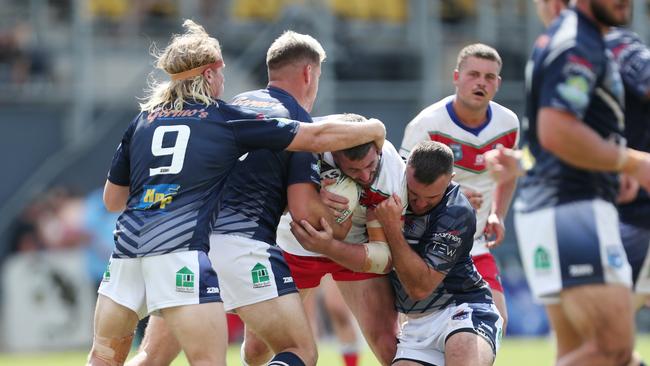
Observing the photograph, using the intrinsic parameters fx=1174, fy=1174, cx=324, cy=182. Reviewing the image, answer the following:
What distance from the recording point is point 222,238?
22.4 ft

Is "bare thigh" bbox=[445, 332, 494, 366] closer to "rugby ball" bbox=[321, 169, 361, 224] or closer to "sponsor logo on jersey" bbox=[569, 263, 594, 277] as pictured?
"rugby ball" bbox=[321, 169, 361, 224]

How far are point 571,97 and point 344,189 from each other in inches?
65.9

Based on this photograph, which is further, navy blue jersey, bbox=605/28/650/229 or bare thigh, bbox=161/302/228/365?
bare thigh, bbox=161/302/228/365

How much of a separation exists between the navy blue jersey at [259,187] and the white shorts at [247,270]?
0.06 m

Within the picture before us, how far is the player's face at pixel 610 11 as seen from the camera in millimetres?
5809

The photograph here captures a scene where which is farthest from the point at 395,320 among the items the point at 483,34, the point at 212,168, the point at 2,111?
the point at 483,34

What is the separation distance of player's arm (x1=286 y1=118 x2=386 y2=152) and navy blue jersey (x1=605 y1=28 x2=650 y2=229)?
1430mm

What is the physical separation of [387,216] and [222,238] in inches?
38.2

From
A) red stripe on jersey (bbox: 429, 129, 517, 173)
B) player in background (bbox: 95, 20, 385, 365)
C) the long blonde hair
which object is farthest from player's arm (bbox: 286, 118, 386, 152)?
red stripe on jersey (bbox: 429, 129, 517, 173)

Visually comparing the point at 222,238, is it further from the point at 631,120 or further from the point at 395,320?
the point at 631,120

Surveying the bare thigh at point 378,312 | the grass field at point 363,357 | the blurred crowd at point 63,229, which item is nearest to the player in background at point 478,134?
the bare thigh at point 378,312

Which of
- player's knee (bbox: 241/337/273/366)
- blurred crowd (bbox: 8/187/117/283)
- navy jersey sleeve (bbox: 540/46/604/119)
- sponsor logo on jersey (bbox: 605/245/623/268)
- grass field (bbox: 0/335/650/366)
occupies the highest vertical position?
navy jersey sleeve (bbox: 540/46/604/119)

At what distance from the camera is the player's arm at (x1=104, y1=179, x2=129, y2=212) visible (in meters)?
7.05

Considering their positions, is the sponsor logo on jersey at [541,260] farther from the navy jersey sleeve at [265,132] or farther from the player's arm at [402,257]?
the navy jersey sleeve at [265,132]
